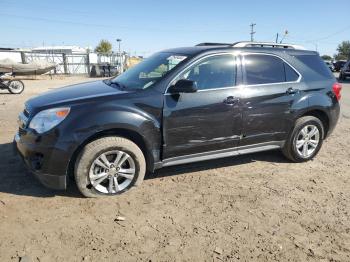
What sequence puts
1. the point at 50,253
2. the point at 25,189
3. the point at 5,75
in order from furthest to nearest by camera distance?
the point at 5,75 < the point at 25,189 < the point at 50,253

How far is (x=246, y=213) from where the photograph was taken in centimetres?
380

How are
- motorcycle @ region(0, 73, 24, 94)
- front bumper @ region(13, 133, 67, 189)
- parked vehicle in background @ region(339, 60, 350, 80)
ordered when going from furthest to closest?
1. parked vehicle in background @ region(339, 60, 350, 80)
2. motorcycle @ region(0, 73, 24, 94)
3. front bumper @ region(13, 133, 67, 189)

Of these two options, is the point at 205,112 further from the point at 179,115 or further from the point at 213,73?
the point at 213,73

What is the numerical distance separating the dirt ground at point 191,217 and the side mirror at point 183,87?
4.15 ft

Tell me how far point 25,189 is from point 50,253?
1466mm

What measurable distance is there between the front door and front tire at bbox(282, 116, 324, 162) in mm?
1112

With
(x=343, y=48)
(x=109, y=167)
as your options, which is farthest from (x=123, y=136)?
(x=343, y=48)

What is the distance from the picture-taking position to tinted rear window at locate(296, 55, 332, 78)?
5.35 metres

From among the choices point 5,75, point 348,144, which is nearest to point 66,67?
point 5,75

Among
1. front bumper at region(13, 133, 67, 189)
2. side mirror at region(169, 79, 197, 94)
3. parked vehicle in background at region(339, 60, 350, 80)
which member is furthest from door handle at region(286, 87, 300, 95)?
parked vehicle in background at region(339, 60, 350, 80)

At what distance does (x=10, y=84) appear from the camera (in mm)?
14906

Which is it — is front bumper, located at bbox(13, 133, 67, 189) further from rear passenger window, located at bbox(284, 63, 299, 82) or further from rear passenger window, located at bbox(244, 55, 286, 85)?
rear passenger window, located at bbox(284, 63, 299, 82)

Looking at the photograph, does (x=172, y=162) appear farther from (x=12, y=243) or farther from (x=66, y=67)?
(x=66, y=67)

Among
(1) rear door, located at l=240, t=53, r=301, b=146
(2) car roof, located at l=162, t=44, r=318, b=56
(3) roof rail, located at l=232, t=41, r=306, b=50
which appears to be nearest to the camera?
(2) car roof, located at l=162, t=44, r=318, b=56
